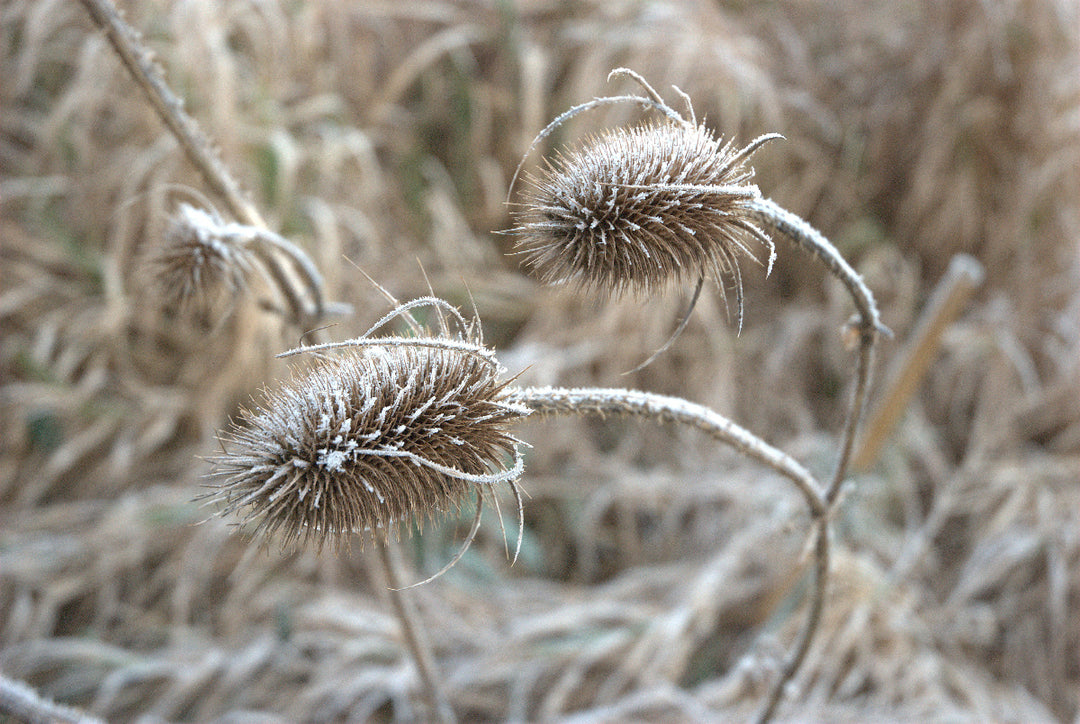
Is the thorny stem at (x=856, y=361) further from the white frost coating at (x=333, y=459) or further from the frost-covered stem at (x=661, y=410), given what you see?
the white frost coating at (x=333, y=459)

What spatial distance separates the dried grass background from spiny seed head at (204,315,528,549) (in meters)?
0.70

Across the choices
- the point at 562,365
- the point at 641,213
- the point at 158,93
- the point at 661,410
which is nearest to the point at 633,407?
the point at 661,410

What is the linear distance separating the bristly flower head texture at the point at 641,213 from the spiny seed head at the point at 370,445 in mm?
79

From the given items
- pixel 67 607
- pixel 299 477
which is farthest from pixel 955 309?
pixel 67 607

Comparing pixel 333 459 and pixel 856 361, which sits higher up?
pixel 856 361

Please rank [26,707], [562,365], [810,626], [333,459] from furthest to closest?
[562,365]
[810,626]
[26,707]
[333,459]

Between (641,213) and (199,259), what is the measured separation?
1.15 ft

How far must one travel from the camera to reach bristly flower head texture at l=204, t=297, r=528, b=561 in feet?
1.26

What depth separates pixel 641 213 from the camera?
0.42 metres

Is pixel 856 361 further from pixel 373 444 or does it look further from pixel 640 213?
pixel 373 444

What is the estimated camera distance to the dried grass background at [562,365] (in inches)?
46.4

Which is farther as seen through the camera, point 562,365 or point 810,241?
point 562,365

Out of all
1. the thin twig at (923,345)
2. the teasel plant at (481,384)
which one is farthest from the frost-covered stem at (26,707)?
the thin twig at (923,345)

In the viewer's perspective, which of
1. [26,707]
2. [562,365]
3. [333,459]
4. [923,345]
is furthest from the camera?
[562,365]
